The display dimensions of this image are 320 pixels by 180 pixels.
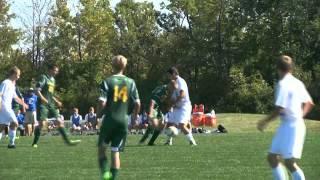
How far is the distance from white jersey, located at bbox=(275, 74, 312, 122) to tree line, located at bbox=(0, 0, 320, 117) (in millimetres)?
52272

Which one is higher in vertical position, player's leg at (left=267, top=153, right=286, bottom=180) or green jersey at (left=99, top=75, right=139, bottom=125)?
green jersey at (left=99, top=75, right=139, bottom=125)

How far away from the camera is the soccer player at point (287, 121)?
9.95m

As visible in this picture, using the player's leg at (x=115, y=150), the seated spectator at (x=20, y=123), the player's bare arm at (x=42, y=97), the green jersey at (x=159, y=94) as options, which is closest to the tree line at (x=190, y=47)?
the seated spectator at (x=20, y=123)

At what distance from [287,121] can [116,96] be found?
8.45 feet

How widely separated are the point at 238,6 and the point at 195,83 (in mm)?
7654

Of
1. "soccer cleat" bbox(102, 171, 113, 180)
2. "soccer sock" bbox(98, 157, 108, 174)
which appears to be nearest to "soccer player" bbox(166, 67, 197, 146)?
"soccer sock" bbox(98, 157, 108, 174)

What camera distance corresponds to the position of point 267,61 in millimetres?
66688

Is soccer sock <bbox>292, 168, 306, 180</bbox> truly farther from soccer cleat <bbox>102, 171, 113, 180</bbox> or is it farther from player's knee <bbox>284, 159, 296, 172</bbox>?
soccer cleat <bbox>102, 171, 113, 180</bbox>

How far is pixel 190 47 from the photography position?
223 feet

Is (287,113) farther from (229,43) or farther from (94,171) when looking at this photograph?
(229,43)

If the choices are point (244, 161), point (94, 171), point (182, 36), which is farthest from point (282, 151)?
point (182, 36)

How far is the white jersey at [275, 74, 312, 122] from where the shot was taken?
9.95 m

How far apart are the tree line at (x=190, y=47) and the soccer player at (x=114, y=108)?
51.3 m

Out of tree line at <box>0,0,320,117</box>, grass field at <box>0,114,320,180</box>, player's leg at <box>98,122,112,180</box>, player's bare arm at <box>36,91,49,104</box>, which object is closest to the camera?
player's leg at <box>98,122,112,180</box>
